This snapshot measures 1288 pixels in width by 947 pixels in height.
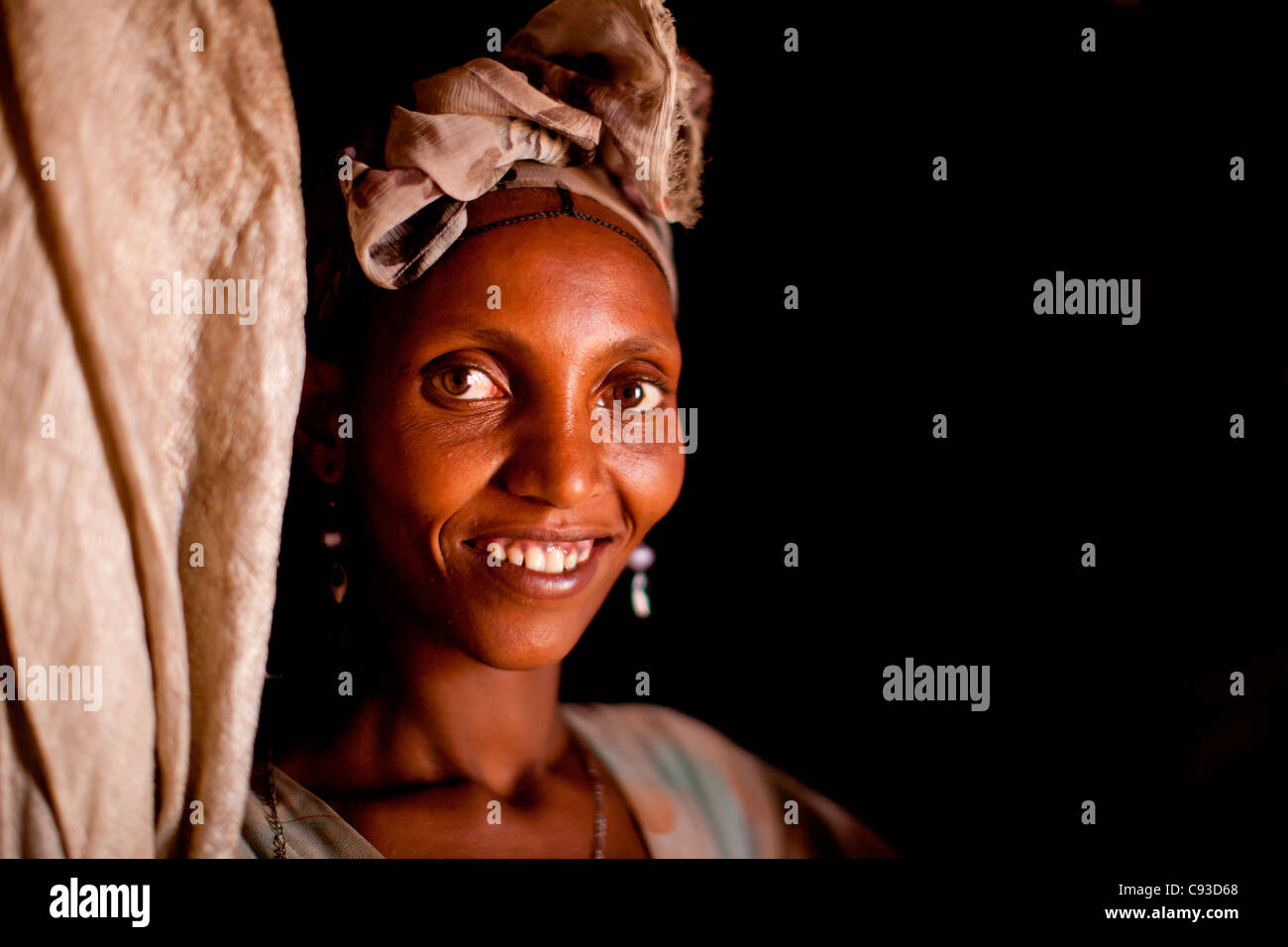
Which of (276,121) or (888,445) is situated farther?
(888,445)

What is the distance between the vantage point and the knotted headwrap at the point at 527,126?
0.90 meters

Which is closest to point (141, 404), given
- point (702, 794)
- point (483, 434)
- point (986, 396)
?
point (483, 434)

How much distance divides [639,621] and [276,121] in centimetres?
82

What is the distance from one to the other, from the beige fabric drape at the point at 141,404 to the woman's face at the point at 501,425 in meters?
0.13

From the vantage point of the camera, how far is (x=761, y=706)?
1.28 metres

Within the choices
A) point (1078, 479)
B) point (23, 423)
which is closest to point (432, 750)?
point (23, 423)

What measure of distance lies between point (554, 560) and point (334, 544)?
11.8 inches

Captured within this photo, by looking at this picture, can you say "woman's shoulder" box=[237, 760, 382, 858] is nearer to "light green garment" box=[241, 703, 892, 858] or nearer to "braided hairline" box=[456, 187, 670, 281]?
"light green garment" box=[241, 703, 892, 858]

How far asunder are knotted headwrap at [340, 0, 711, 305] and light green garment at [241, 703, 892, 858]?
695 millimetres

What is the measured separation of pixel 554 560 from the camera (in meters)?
0.96

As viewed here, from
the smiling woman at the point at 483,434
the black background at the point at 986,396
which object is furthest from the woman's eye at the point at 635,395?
the black background at the point at 986,396

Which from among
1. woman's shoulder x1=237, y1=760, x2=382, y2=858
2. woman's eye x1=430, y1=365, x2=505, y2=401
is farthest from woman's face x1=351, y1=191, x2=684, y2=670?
woman's shoulder x1=237, y1=760, x2=382, y2=858
